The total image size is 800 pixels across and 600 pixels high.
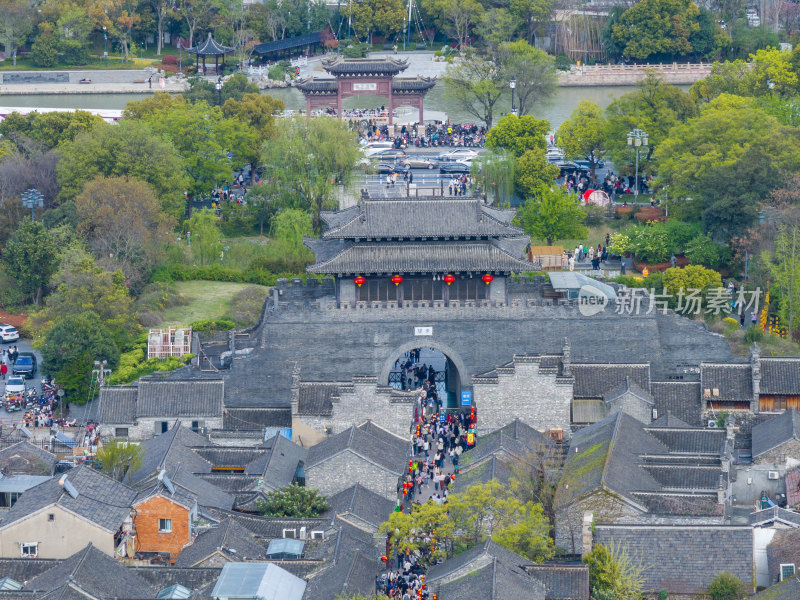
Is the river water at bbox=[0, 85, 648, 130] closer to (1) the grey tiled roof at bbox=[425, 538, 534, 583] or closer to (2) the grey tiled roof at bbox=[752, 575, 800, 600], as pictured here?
(1) the grey tiled roof at bbox=[425, 538, 534, 583]

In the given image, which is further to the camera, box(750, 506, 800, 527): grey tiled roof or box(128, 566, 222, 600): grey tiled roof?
box(750, 506, 800, 527): grey tiled roof

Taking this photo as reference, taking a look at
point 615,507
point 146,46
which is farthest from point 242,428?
point 146,46

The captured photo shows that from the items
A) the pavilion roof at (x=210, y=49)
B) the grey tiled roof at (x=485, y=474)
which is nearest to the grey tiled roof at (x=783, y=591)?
the grey tiled roof at (x=485, y=474)

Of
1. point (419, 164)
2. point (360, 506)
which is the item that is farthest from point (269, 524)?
point (419, 164)

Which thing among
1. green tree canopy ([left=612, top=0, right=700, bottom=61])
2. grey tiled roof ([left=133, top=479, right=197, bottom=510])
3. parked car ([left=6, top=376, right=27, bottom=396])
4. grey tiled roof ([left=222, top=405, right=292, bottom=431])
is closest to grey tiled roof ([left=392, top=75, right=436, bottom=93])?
green tree canopy ([left=612, top=0, right=700, bottom=61])

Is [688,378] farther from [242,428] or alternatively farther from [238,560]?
[238,560]

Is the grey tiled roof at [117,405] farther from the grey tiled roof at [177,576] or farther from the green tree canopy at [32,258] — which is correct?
the green tree canopy at [32,258]

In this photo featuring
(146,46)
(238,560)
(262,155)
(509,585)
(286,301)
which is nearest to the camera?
(509,585)
